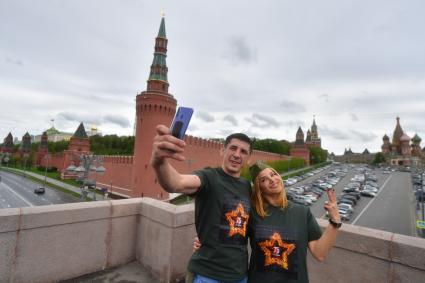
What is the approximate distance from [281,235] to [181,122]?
45.8 inches

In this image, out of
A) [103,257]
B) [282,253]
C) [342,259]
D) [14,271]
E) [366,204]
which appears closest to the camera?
[282,253]

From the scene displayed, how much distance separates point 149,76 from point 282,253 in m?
35.6

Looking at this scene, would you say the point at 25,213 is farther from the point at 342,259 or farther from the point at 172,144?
the point at 342,259

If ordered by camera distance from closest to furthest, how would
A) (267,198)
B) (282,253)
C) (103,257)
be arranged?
(282,253), (267,198), (103,257)

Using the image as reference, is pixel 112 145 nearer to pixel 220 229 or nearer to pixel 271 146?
pixel 271 146

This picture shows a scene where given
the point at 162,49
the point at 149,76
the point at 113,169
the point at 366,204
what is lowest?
the point at 366,204

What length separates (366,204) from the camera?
1340 inches

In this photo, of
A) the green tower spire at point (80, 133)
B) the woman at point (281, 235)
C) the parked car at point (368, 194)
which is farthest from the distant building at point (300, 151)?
the woman at point (281, 235)

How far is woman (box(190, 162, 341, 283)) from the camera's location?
189cm

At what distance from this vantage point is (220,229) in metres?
1.89

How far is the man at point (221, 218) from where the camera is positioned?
182cm

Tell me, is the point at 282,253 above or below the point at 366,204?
above

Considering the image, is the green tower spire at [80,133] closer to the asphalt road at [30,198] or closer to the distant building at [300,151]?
the asphalt road at [30,198]

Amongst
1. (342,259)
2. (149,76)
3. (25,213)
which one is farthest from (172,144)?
(149,76)
